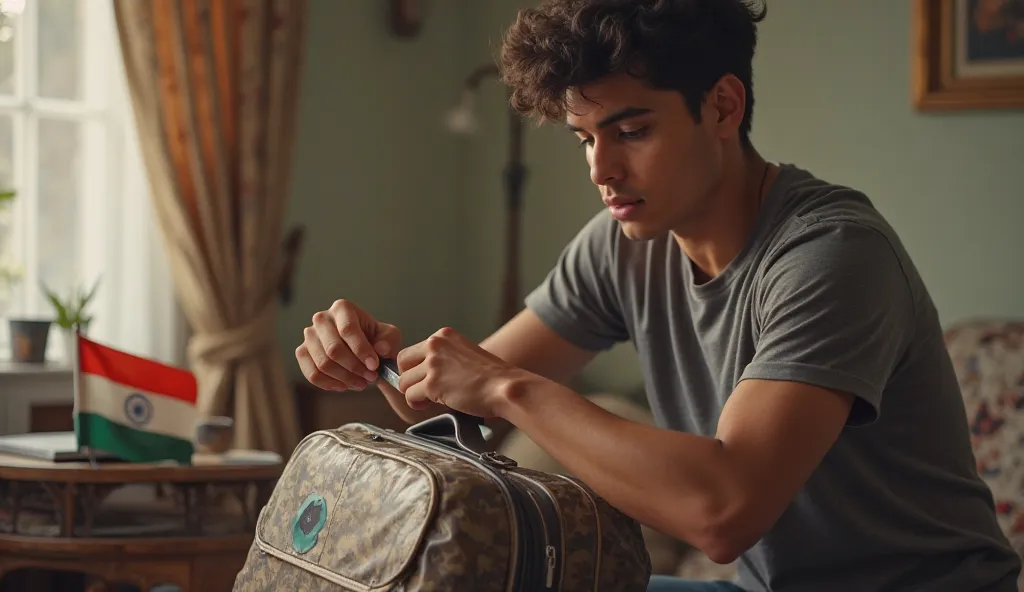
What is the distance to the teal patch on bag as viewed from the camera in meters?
1.25

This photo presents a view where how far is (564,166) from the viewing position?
12.4ft

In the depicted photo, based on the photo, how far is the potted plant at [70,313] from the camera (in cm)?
295

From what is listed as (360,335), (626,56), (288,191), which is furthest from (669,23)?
(288,191)

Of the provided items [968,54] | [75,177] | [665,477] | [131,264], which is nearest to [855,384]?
[665,477]

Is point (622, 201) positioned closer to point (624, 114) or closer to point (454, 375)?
point (624, 114)

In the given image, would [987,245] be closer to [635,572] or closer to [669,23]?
[669,23]

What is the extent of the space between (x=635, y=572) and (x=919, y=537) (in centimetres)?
47

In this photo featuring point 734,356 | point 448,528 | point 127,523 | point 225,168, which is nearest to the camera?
point 448,528

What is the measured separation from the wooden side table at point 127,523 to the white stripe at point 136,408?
0.09 metres

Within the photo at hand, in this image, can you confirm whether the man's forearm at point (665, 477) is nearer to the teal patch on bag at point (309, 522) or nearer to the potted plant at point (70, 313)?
the teal patch on bag at point (309, 522)

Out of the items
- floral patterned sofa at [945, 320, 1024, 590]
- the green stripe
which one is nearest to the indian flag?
the green stripe

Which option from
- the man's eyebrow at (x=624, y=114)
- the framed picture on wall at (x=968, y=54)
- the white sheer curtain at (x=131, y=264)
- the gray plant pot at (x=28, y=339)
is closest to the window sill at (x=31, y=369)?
the gray plant pot at (x=28, y=339)

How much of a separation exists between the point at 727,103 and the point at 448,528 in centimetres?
71

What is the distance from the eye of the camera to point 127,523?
6.92 feet
